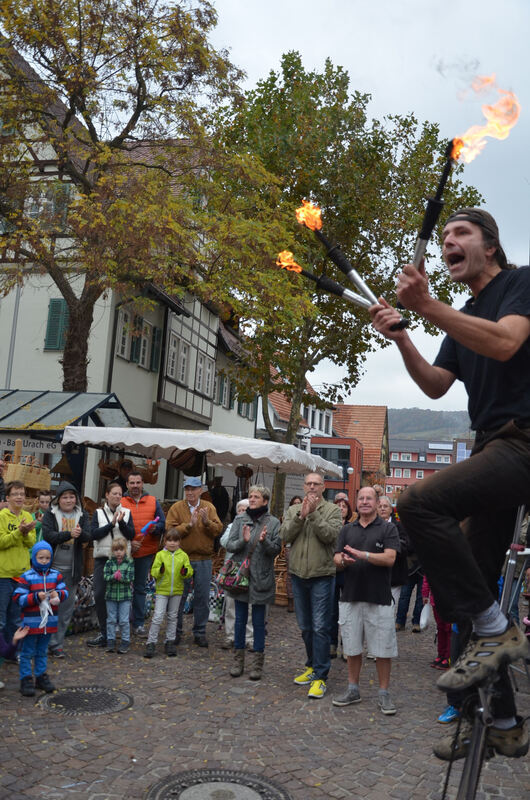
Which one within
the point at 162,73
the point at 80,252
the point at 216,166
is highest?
the point at 162,73

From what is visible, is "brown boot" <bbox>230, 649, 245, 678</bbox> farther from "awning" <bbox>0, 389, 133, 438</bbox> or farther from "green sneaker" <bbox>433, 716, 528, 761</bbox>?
"awning" <bbox>0, 389, 133, 438</bbox>

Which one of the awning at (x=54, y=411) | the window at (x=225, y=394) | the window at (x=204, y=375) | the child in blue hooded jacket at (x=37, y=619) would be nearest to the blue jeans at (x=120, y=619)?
the child in blue hooded jacket at (x=37, y=619)

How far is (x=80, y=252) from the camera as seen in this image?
1541 centimetres

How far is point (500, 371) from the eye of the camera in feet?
8.13

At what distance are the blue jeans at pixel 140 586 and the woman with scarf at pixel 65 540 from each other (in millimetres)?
1091

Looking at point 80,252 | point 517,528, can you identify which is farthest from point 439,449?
point 517,528

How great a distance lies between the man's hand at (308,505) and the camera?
26.3 ft

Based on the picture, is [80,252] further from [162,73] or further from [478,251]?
[478,251]

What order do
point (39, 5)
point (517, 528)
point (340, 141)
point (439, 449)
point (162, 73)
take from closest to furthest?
1. point (517, 528)
2. point (39, 5)
3. point (162, 73)
4. point (340, 141)
5. point (439, 449)

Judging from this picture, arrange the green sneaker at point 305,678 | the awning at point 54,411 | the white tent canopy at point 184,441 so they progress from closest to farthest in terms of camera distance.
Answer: the green sneaker at point 305,678 < the white tent canopy at point 184,441 < the awning at point 54,411

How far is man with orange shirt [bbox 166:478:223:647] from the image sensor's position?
9539 mm

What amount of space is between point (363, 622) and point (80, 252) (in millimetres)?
11132

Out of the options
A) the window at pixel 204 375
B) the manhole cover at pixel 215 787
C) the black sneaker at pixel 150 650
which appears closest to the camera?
the manhole cover at pixel 215 787

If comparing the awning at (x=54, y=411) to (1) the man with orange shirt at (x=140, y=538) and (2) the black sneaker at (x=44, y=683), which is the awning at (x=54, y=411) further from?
(2) the black sneaker at (x=44, y=683)
